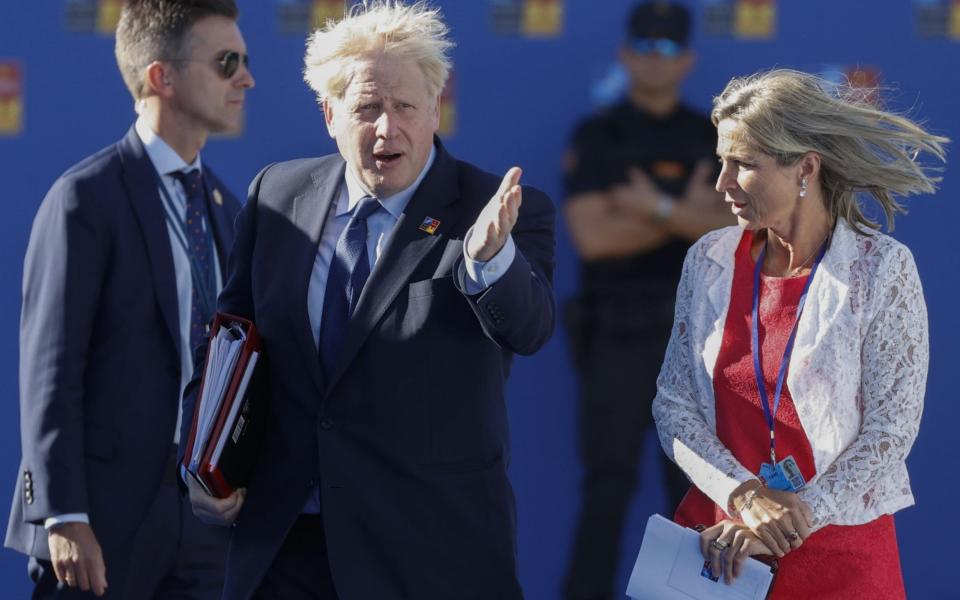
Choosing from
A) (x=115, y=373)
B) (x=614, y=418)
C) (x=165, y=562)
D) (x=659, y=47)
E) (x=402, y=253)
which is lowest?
(x=614, y=418)

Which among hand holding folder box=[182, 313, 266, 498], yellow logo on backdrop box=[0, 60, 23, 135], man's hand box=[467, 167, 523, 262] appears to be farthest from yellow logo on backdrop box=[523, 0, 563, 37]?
man's hand box=[467, 167, 523, 262]

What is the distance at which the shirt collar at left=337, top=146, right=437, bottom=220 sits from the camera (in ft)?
9.62

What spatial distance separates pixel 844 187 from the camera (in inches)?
115

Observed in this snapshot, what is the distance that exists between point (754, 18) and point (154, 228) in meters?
1.86

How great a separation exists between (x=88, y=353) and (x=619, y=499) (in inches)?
63.7

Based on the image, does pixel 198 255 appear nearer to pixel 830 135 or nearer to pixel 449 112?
pixel 449 112

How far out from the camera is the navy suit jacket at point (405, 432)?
2.81 metres

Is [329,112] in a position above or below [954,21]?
above

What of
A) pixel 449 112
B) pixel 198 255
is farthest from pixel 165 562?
pixel 449 112

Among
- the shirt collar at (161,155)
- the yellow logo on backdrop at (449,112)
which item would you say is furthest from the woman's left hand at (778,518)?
the yellow logo on backdrop at (449,112)

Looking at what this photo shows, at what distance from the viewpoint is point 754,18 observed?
175 inches

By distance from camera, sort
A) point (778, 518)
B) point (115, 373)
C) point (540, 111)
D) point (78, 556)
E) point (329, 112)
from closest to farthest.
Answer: point (778, 518)
point (329, 112)
point (78, 556)
point (115, 373)
point (540, 111)

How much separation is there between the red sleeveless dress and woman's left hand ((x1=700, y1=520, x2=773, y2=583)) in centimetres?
9

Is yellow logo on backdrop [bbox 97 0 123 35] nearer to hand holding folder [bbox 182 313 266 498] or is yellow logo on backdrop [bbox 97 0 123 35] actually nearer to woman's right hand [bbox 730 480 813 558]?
hand holding folder [bbox 182 313 266 498]
